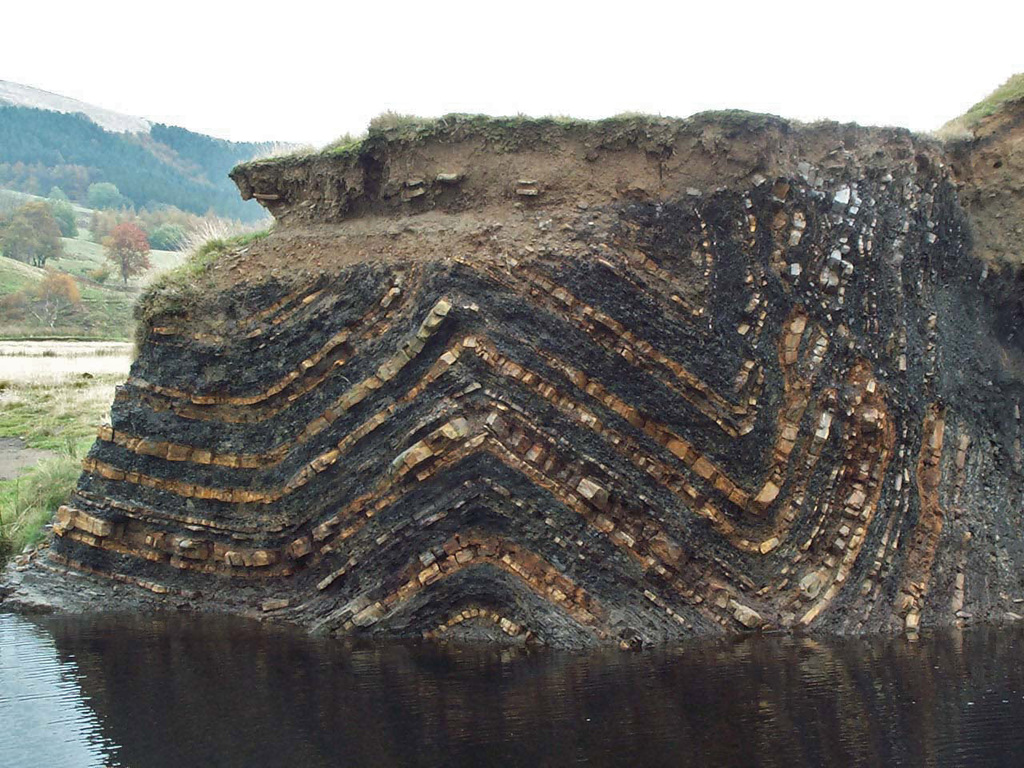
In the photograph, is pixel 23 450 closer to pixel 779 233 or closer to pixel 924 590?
pixel 779 233

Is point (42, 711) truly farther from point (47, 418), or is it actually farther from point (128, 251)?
point (128, 251)

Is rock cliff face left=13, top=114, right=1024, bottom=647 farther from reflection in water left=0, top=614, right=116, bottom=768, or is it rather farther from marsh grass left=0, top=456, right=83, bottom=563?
reflection in water left=0, top=614, right=116, bottom=768

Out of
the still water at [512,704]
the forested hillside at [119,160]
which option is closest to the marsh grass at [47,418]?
the still water at [512,704]

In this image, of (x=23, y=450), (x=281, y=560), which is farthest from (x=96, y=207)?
(x=281, y=560)

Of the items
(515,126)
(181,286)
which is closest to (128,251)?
(181,286)

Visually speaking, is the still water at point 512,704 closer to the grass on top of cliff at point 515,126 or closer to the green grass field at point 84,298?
the grass on top of cliff at point 515,126

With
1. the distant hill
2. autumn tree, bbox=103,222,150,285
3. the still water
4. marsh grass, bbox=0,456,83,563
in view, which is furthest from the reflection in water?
the distant hill
